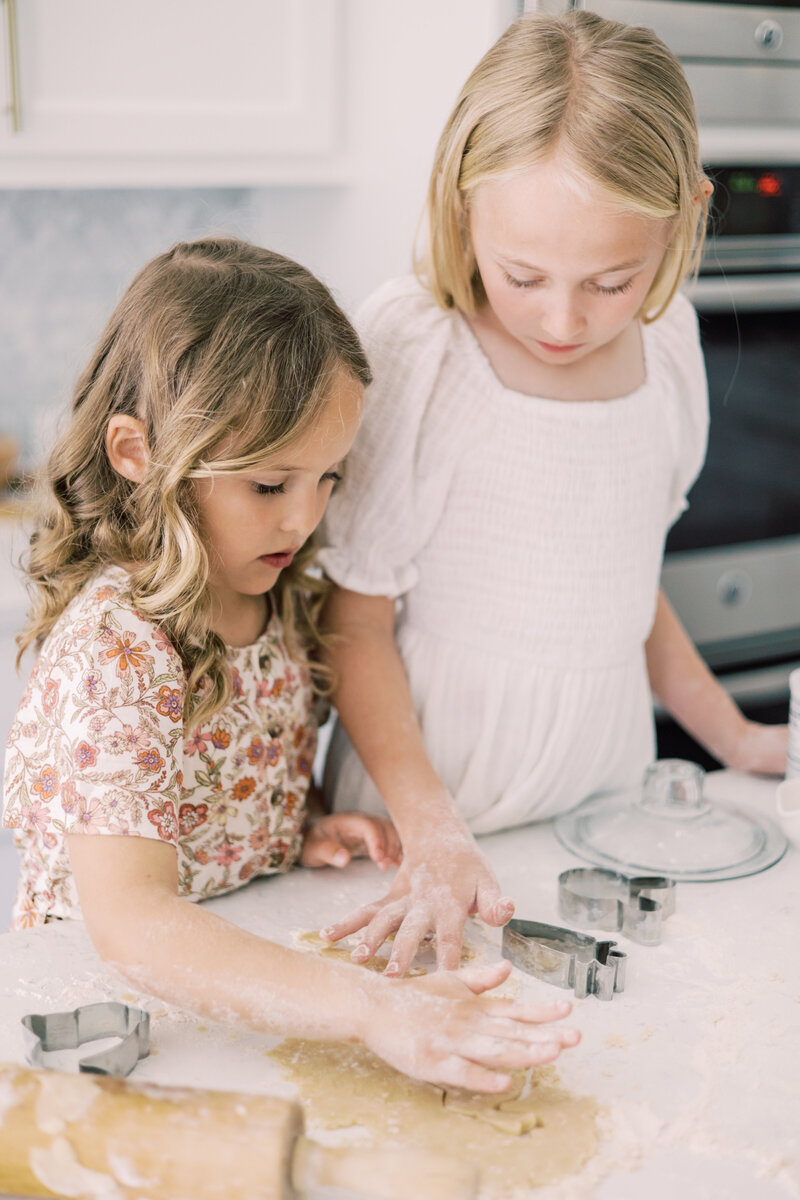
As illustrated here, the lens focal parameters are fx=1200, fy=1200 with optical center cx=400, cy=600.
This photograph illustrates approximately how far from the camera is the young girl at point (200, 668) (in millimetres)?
745

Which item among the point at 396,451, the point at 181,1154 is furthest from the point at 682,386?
the point at 181,1154

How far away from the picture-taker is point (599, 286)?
97 centimetres

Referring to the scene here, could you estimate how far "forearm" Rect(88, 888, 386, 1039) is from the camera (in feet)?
2.41

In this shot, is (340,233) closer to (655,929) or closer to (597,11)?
(597,11)

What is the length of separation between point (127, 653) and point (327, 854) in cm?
28

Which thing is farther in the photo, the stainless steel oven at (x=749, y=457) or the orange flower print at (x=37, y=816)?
the stainless steel oven at (x=749, y=457)

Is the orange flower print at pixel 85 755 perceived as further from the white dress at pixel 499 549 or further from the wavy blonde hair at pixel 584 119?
the wavy blonde hair at pixel 584 119

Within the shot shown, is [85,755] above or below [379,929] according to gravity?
above

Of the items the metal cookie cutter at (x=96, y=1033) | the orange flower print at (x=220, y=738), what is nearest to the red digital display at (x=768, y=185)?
the orange flower print at (x=220, y=738)

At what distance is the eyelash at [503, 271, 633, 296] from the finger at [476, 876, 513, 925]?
0.47 meters

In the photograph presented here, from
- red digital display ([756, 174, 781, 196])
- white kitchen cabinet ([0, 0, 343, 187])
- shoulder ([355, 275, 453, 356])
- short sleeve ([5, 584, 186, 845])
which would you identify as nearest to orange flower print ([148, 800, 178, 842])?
short sleeve ([5, 584, 186, 845])

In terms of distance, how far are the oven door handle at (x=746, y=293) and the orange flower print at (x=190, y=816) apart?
0.95 meters

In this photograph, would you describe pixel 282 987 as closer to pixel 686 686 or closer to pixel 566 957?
pixel 566 957

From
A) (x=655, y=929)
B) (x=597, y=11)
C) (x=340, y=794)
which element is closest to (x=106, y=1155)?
(x=655, y=929)
